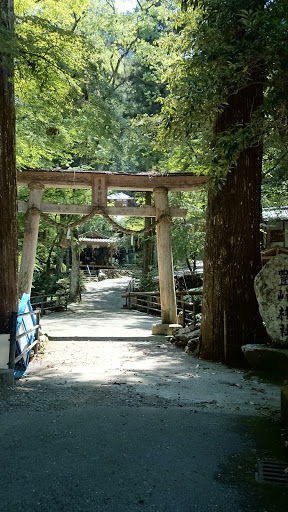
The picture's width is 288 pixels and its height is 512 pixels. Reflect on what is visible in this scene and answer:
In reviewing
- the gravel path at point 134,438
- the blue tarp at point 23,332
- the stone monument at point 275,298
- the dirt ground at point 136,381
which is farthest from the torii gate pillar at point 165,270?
the stone monument at point 275,298

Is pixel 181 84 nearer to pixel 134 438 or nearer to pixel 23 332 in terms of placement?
pixel 23 332

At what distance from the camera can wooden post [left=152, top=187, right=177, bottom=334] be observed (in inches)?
407

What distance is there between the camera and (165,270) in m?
10.3

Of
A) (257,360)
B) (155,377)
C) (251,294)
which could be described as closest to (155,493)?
(155,377)

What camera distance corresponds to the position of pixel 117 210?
10570 mm

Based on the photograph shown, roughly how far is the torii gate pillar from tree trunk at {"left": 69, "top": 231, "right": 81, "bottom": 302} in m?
9.69

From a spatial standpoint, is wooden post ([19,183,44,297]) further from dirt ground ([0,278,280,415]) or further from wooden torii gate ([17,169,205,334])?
dirt ground ([0,278,280,415])

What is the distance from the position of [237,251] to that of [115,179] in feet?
15.7

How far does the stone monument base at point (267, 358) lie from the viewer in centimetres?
579

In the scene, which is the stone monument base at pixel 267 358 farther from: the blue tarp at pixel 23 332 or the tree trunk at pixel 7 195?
the tree trunk at pixel 7 195

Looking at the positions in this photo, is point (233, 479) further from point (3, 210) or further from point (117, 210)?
point (117, 210)

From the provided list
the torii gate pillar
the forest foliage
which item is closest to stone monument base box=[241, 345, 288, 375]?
the forest foliage

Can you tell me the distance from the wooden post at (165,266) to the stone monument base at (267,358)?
427 cm

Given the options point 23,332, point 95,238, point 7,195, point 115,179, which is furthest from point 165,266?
point 95,238
